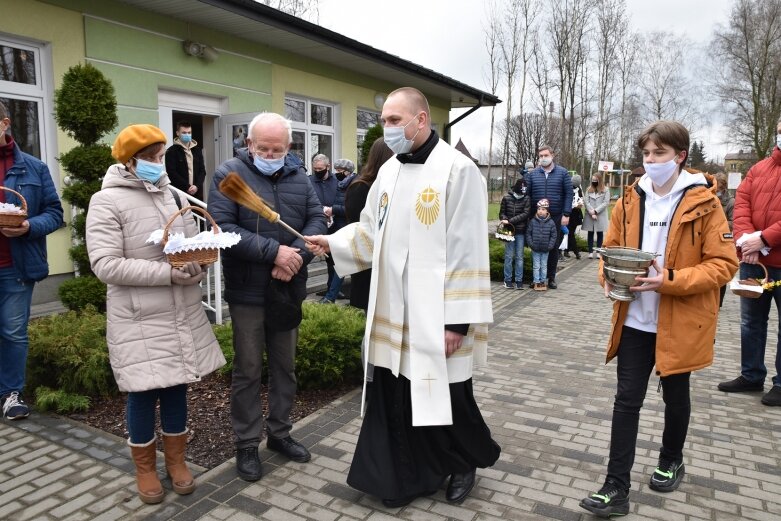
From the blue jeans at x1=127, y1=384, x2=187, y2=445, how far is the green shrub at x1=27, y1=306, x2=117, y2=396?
5.03 ft

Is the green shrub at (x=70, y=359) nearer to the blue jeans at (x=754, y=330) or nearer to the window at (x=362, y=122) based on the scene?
the blue jeans at (x=754, y=330)

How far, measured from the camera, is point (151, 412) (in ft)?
11.0

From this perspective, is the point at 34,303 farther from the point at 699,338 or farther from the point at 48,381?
the point at 699,338

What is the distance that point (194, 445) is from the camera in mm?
4074

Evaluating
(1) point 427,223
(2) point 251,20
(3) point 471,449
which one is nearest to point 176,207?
(1) point 427,223

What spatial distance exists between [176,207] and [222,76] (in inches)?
297

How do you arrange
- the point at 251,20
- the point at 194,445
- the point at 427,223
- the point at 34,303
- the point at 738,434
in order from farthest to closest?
the point at 251,20
the point at 34,303
the point at 738,434
the point at 194,445
the point at 427,223

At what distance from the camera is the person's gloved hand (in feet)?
10.3

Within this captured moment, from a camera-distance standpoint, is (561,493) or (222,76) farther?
(222,76)

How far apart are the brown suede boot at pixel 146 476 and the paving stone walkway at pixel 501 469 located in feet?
0.18

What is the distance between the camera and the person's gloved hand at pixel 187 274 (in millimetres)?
3141

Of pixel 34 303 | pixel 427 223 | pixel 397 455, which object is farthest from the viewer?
pixel 34 303

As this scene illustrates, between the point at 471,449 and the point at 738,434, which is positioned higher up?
the point at 471,449

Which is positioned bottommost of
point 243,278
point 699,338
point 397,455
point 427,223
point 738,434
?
point 738,434
